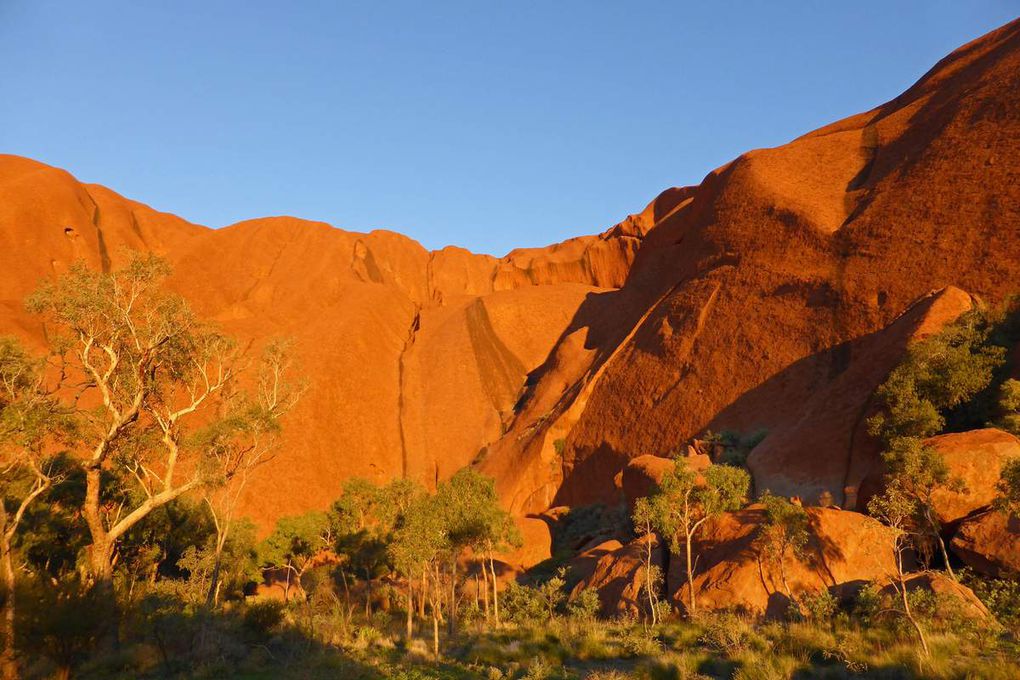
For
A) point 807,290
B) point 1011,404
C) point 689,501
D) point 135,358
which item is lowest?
point 689,501

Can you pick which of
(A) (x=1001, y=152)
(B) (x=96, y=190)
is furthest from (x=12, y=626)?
(B) (x=96, y=190)

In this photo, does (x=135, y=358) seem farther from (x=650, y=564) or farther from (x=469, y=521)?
(x=650, y=564)

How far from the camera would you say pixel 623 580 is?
23516 mm

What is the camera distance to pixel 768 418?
38.3 meters

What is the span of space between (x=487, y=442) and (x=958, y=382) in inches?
1922

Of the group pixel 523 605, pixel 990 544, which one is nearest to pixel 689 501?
pixel 523 605

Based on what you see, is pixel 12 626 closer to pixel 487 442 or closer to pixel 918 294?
pixel 918 294

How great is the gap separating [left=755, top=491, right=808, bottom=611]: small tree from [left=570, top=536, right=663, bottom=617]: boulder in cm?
411

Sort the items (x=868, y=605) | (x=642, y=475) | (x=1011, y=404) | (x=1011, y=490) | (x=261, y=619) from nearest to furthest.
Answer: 1. (x=868, y=605)
2. (x=1011, y=490)
3. (x=261, y=619)
4. (x=1011, y=404)
5. (x=642, y=475)

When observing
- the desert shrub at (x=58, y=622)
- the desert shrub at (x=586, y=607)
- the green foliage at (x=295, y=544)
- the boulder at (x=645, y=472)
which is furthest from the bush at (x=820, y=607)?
the green foliage at (x=295, y=544)

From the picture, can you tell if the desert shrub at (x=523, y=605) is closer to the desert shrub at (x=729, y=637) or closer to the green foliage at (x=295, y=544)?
the desert shrub at (x=729, y=637)

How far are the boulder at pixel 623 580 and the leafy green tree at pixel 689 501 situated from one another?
0.98 m

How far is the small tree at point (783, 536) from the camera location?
61.3 feet

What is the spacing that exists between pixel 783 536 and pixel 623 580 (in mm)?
7005
